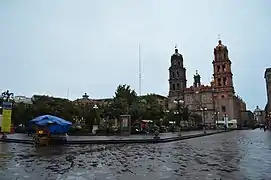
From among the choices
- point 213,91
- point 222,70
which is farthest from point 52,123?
point 222,70

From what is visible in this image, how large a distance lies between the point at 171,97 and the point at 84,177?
101577 mm

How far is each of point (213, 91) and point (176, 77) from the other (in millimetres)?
14837

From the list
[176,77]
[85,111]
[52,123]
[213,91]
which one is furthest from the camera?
[176,77]

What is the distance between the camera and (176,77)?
107938mm

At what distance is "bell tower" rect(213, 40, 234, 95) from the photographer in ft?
338

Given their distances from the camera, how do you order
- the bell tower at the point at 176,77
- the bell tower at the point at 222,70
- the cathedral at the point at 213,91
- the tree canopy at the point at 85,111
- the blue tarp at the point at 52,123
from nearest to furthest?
the blue tarp at the point at 52,123 → the tree canopy at the point at 85,111 → the cathedral at the point at 213,91 → the bell tower at the point at 222,70 → the bell tower at the point at 176,77

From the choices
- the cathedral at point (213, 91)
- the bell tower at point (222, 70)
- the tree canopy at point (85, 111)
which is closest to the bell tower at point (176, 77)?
the cathedral at point (213, 91)

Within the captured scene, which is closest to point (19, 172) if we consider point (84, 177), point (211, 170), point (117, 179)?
point (84, 177)

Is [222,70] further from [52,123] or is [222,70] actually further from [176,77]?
[52,123]

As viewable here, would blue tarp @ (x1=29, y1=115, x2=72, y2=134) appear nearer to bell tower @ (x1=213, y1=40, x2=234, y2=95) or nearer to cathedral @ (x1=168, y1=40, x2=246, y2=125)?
cathedral @ (x1=168, y1=40, x2=246, y2=125)

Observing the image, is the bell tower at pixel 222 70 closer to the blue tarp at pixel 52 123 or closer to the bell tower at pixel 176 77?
the bell tower at pixel 176 77

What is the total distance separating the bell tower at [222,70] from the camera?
4055 inches

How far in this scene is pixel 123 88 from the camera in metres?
62.0

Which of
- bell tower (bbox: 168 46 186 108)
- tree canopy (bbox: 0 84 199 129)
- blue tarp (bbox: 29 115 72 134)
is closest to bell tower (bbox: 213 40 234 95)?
bell tower (bbox: 168 46 186 108)
